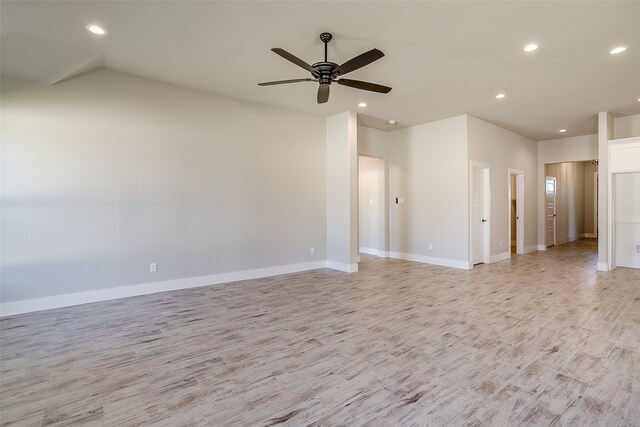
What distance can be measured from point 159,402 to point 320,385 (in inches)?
40.7

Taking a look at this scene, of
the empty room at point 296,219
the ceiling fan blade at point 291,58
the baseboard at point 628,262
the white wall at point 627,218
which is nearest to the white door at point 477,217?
the empty room at point 296,219

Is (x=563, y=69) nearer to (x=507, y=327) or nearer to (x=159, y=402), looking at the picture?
(x=507, y=327)

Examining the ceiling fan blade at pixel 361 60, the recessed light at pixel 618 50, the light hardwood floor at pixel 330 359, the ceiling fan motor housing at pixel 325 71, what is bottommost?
the light hardwood floor at pixel 330 359

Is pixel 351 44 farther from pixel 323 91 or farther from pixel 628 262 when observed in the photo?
pixel 628 262

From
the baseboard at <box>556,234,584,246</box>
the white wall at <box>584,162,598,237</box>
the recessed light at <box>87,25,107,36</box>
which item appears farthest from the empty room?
the white wall at <box>584,162,598,237</box>

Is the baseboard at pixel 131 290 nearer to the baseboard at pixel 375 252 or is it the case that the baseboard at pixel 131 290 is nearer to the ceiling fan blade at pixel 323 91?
the baseboard at pixel 375 252

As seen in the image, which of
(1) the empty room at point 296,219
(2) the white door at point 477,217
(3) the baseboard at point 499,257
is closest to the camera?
(1) the empty room at point 296,219

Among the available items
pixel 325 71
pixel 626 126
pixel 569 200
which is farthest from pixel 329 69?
pixel 569 200

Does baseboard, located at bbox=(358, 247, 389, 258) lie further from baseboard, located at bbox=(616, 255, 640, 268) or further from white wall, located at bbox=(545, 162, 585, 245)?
white wall, located at bbox=(545, 162, 585, 245)

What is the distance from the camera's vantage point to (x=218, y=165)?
491 cm

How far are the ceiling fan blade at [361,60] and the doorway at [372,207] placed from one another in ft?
14.6

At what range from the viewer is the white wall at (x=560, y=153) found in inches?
299

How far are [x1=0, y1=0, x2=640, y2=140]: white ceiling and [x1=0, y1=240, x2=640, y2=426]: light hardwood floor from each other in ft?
9.62

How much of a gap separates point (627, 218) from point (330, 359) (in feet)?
22.8
